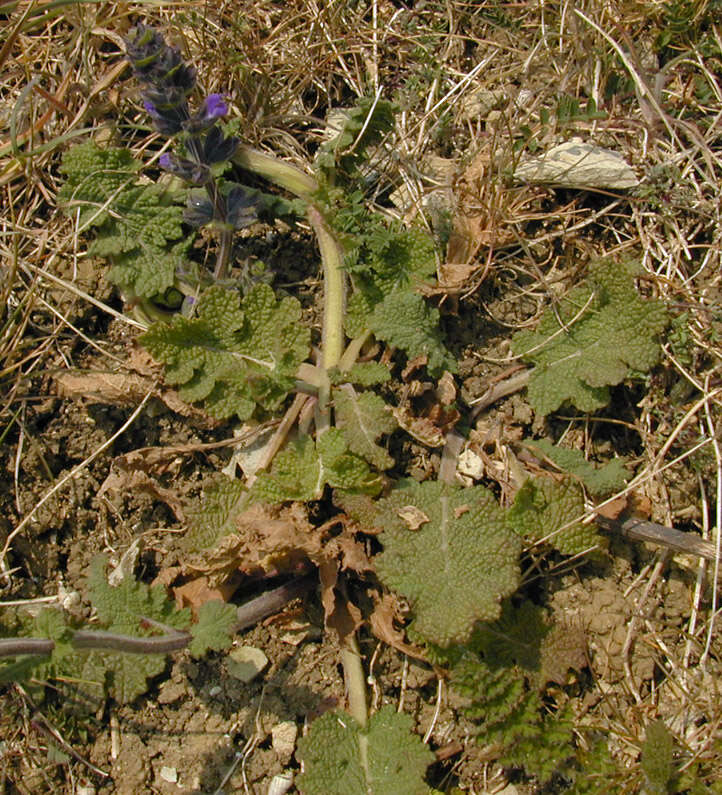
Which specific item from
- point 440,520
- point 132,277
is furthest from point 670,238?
point 132,277

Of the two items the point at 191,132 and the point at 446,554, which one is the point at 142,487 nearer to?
the point at 446,554

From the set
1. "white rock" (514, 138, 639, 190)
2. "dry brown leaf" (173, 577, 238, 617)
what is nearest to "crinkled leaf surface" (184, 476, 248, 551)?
"dry brown leaf" (173, 577, 238, 617)

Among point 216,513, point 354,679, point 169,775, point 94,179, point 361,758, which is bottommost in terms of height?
point 169,775

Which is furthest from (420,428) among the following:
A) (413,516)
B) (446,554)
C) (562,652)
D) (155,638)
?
(155,638)

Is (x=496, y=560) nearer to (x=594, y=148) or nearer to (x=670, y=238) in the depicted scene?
(x=670, y=238)

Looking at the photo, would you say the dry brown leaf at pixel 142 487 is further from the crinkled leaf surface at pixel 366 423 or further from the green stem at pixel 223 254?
the green stem at pixel 223 254
